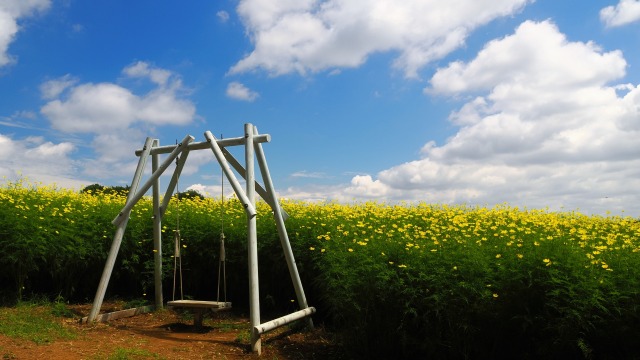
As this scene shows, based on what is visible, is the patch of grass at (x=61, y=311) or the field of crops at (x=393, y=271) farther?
the patch of grass at (x=61, y=311)

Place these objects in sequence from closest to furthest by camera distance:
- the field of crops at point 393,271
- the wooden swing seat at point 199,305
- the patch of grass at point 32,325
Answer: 1. the field of crops at point 393,271
2. the patch of grass at point 32,325
3. the wooden swing seat at point 199,305

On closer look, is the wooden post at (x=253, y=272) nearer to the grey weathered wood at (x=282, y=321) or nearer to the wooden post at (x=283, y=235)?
the grey weathered wood at (x=282, y=321)

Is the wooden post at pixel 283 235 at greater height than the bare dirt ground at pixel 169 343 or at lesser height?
greater

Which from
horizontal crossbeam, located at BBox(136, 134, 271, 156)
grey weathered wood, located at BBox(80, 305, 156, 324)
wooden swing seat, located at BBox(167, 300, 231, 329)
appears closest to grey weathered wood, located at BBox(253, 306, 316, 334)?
wooden swing seat, located at BBox(167, 300, 231, 329)

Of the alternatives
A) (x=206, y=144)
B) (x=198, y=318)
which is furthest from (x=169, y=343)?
(x=206, y=144)

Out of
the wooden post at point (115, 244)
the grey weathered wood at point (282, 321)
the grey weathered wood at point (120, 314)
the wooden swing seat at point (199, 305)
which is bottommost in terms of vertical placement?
the grey weathered wood at point (120, 314)

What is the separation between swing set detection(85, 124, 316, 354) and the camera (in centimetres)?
646

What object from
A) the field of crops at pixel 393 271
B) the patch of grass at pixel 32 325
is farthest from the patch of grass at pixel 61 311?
the field of crops at pixel 393 271

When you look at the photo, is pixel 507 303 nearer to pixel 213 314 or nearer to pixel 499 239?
pixel 499 239

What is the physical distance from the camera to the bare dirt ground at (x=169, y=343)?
6.13 meters

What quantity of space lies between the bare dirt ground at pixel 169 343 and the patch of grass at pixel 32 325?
130 millimetres

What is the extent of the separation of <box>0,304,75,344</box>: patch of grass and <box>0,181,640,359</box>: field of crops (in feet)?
2.21

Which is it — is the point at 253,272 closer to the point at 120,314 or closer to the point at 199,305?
the point at 199,305

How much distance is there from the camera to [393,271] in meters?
5.69
